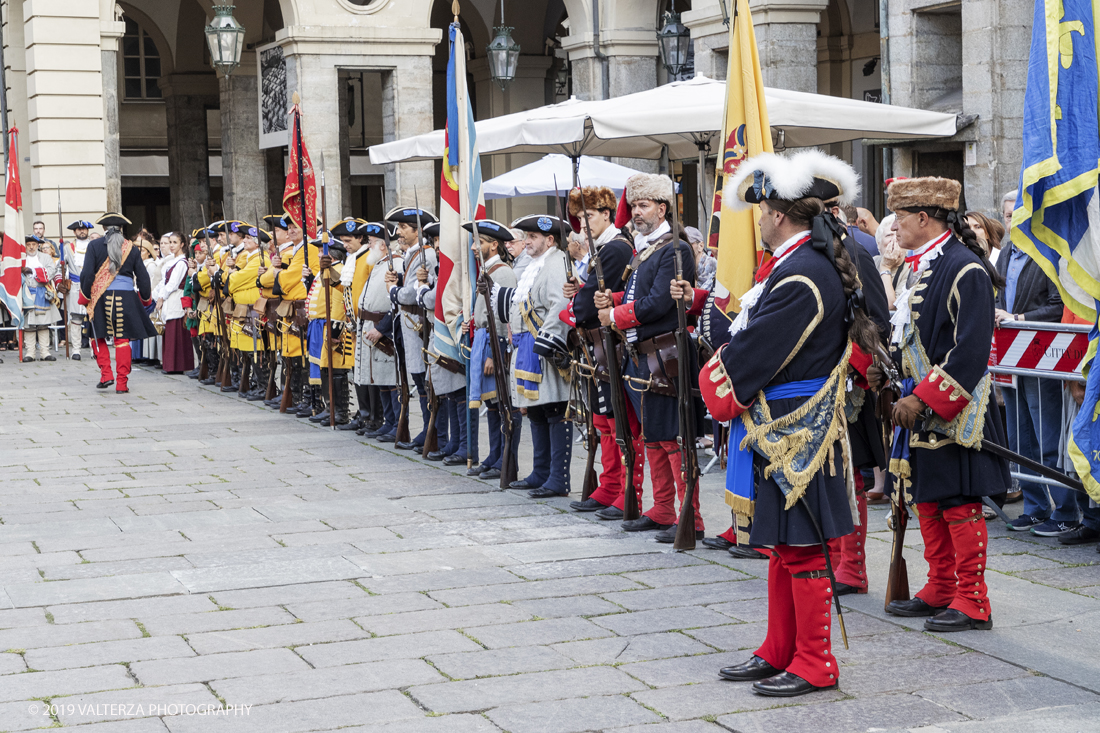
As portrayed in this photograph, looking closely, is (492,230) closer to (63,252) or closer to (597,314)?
(597,314)

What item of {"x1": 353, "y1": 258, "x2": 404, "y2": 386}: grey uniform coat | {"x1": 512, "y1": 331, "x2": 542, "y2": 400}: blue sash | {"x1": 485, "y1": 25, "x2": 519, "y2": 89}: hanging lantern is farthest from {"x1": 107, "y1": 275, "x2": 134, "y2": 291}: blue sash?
{"x1": 512, "y1": 331, "x2": 542, "y2": 400}: blue sash

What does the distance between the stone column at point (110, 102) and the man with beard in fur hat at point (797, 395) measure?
19182 millimetres

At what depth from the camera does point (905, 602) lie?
5.44 meters

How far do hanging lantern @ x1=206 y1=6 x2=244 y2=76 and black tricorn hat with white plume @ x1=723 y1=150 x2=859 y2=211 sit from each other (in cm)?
1401

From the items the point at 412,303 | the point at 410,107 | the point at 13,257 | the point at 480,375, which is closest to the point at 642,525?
the point at 480,375

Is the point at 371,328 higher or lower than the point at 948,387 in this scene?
higher

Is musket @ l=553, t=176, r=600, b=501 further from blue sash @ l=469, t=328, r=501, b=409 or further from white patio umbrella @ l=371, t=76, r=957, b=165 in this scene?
white patio umbrella @ l=371, t=76, r=957, b=165

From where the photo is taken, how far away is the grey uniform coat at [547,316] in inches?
314

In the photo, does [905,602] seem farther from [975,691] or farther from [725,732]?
[725,732]

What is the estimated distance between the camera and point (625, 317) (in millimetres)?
6855

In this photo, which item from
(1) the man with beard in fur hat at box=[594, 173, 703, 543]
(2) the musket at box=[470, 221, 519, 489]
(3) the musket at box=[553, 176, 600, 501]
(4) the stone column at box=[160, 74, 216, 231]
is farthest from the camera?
(4) the stone column at box=[160, 74, 216, 231]

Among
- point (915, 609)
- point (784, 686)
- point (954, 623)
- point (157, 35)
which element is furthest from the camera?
point (157, 35)

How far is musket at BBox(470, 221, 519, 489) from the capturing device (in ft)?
28.2

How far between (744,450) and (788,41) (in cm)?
1288
